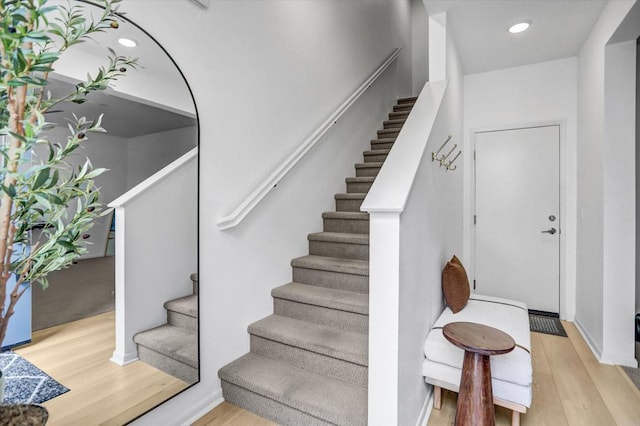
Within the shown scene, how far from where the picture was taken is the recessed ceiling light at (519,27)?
2806 millimetres

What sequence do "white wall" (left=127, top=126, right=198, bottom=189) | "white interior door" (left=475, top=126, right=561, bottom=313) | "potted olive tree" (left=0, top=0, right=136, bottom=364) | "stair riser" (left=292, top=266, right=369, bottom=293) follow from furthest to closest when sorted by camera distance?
"white interior door" (left=475, top=126, right=561, bottom=313) < "stair riser" (left=292, top=266, right=369, bottom=293) < "white wall" (left=127, top=126, right=198, bottom=189) < "potted olive tree" (left=0, top=0, right=136, bottom=364)

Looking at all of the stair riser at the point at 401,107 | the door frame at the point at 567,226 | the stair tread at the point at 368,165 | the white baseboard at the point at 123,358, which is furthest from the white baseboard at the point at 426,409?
the stair riser at the point at 401,107

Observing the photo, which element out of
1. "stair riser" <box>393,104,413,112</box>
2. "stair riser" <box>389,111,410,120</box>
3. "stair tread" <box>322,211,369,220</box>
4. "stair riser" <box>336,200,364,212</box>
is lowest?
"stair tread" <box>322,211,369,220</box>

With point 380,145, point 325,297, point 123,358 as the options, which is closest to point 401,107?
point 380,145

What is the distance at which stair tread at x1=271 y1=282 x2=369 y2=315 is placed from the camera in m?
2.02

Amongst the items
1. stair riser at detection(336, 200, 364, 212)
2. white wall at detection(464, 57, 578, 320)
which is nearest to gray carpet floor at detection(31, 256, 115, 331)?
stair riser at detection(336, 200, 364, 212)

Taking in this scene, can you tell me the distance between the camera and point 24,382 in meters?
1.21

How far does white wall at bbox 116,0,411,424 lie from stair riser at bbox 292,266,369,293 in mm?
102

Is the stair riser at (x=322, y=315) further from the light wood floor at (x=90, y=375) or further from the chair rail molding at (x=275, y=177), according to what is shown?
the light wood floor at (x=90, y=375)

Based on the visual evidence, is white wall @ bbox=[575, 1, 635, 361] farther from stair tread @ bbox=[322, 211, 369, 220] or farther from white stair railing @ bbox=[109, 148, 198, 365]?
white stair railing @ bbox=[109, 148, 198, 365]

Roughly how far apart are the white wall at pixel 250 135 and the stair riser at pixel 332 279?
102 millimetres

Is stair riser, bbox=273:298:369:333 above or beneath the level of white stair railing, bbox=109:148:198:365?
beneath

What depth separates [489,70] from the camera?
3842mm

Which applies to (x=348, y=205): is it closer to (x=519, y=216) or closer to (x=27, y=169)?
(x=519, y=216)
